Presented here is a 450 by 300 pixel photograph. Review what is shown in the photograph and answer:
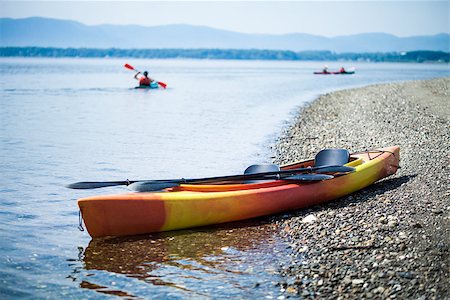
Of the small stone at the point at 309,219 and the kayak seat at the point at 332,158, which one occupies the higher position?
the kayak seat at the point at 332,158

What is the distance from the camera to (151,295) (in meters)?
6.07

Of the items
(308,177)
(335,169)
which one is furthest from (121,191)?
(335,169)

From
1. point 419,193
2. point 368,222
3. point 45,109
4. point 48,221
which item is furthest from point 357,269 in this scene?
point 45,109

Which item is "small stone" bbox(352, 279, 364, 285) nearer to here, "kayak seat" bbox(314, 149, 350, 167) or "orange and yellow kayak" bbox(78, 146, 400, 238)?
"orange and yellow kayak" bbox(78, 146, 400, 238)

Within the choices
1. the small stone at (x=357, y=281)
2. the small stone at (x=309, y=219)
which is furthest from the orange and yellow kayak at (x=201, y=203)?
the small stone at (x=357, y=281)

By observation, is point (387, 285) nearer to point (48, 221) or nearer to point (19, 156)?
point (48, 221)

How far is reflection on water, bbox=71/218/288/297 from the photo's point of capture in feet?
20.3

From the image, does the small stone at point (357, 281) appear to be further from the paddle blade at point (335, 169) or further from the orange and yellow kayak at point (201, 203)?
the paddle blade at point (335, 169)

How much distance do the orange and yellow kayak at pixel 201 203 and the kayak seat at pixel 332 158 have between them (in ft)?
1.58

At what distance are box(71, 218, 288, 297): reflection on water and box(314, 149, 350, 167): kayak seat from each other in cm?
184

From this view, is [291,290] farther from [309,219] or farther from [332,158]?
[332,158]

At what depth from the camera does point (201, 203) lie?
313 inches

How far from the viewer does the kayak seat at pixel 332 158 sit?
9.69 meters

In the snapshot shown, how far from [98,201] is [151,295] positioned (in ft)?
5.99
